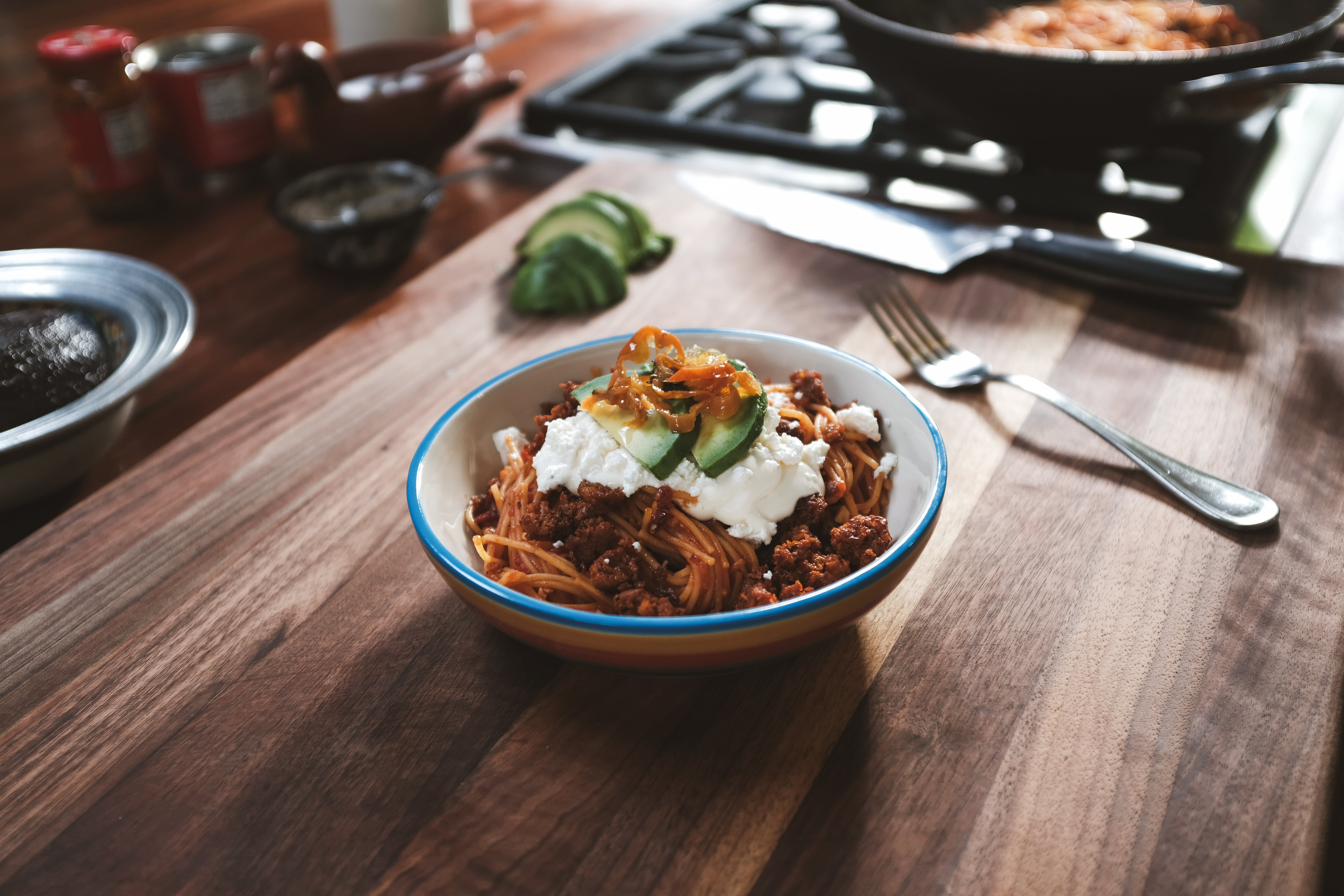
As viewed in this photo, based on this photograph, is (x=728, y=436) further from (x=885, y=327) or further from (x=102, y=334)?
(x=102, y=334)

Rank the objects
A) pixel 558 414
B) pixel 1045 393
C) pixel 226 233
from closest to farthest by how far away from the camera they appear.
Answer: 1. pixel 558 414
2. pixel 1045 393
3. pixel 226 233

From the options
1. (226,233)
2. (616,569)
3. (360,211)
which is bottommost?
(226,233)

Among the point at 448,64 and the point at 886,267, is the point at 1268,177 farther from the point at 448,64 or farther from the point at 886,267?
the point at 448,64

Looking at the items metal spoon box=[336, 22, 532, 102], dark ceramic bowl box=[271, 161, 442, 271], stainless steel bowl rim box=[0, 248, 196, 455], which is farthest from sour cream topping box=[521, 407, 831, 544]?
metal spoon box=[336, 22, 532, 102]

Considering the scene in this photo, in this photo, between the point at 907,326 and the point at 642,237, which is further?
the point at 642,237

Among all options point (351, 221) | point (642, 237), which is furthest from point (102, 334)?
point (642, 237)

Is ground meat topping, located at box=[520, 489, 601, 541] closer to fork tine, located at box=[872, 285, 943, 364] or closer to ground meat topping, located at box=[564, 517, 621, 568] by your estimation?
ground meat topping, located at box=[564, 517, 621, 568]

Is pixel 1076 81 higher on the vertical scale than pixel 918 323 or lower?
higher
